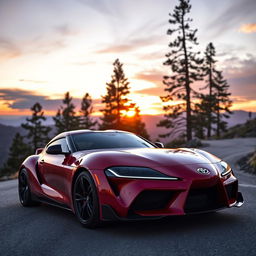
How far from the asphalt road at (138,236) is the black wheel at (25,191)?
4.07 ft

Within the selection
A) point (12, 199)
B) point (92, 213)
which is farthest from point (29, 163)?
point (92, 213)

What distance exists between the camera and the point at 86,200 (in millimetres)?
5039

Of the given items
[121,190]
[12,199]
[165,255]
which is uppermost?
[121,190]

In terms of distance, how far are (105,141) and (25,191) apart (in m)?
2.09

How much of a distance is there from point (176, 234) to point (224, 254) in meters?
0.92

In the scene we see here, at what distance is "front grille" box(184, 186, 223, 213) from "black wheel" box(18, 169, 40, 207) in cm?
355

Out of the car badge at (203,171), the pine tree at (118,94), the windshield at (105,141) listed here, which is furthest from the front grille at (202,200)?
the pine tree at (118,94)

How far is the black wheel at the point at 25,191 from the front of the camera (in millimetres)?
7229

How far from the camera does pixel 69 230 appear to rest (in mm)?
4973

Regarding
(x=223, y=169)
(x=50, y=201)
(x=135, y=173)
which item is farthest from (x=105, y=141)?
(x=223, y=169)

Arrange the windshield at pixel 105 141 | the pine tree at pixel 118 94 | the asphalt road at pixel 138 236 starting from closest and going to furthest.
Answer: the asphalt road at pixel 138 236 → the windshield at pixel 105 141 → the pine tree at pixel 118 94

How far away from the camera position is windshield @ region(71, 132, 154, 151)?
6105 mm

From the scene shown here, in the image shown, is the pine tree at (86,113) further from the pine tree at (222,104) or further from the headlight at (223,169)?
the headlight at (223,169)

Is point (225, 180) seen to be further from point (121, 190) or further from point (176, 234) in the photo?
point (121, 190)
